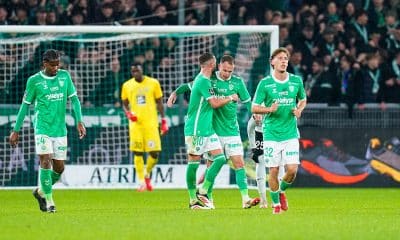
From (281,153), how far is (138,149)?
7.88 meters

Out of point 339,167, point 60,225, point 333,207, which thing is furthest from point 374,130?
point 60,225

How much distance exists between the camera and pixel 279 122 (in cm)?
1583

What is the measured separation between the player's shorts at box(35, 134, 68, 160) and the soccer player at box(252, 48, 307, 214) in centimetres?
275

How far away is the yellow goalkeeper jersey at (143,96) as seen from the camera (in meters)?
23.3

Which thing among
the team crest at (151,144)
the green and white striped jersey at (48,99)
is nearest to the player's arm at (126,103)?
the team crest at (151,144)

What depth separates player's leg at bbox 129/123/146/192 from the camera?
76.9 feet

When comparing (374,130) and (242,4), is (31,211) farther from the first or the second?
(242,4)

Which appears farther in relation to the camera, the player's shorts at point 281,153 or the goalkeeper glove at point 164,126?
the goalkeeper glove at point 164,126

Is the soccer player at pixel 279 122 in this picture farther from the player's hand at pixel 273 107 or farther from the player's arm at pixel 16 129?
the player's arm at pixel 16 129

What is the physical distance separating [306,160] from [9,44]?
6.38 meters

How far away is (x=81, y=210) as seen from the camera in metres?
17.0

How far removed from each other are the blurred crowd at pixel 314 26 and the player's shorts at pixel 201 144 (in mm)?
7599

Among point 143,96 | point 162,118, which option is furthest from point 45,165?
point 143,96

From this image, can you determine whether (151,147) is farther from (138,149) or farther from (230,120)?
(230,120)
